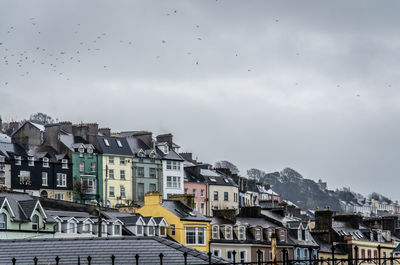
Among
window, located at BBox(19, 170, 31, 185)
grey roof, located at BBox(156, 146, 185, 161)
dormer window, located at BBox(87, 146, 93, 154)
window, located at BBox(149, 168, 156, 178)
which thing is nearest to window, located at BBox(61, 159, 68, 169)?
dormer window, located at BBox(87, 146, 93, 154)

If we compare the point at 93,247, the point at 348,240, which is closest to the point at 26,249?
the point at 93,247

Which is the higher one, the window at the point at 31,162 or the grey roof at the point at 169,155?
the grey roof at the point at 169,155

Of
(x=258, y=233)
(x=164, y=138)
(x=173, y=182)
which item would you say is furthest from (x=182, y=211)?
(x=164, y=138)

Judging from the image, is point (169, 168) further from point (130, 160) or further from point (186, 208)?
point (186, 208)

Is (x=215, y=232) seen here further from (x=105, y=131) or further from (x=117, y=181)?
(x=105, y=131)

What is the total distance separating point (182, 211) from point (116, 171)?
4112 centimetres

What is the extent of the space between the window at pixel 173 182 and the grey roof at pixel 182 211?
138 feet

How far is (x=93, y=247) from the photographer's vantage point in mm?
34969

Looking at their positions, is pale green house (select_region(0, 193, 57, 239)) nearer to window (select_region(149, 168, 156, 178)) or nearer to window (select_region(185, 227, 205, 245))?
window (select_region(185, 227, 205, 245))

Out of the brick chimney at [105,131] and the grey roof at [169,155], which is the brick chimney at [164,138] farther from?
the brick chimney at [105,131]

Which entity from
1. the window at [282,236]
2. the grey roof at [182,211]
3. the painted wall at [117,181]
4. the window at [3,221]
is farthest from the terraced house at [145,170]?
the window at [3,221]

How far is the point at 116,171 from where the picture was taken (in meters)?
116

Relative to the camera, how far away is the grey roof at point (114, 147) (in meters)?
116

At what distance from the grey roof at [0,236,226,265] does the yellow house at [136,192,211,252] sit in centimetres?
3738
